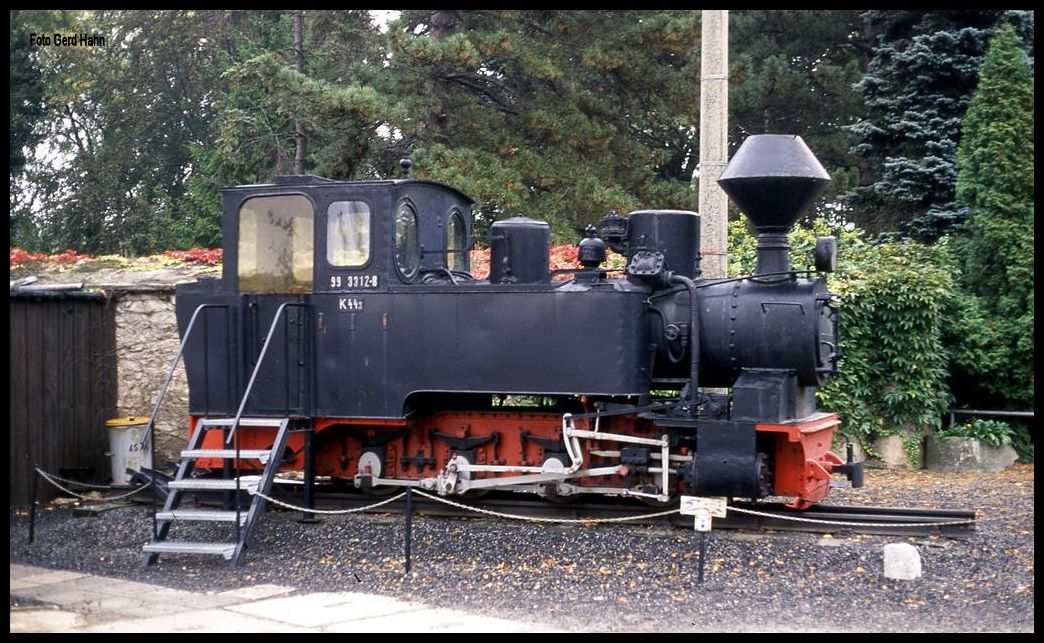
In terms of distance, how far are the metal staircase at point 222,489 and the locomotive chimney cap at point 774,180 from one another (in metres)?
4.20

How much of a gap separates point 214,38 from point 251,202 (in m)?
20.5

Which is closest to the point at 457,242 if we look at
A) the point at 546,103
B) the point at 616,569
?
the point at 616,569

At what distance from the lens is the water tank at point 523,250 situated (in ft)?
31.7

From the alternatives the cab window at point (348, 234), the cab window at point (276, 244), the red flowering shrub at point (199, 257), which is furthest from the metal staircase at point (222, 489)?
the red flowering shrub at point (199, 257)

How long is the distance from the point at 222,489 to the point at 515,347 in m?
2.60

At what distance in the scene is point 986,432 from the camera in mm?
13766

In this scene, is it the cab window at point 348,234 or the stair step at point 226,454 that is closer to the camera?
the stair step at point 226,454

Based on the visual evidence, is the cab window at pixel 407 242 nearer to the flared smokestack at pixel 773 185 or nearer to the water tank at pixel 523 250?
the water tank at pixel 523 250

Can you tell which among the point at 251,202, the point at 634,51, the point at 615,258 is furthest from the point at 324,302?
the point at 634,51

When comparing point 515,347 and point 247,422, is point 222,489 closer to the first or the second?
point 247,422

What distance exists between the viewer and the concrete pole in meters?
9.84

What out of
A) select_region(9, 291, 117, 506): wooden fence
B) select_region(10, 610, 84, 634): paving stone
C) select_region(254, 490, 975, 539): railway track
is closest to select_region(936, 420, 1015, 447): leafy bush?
select_region(254, 490, 975, 539): railway track

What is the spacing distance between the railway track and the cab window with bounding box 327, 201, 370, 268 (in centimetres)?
221

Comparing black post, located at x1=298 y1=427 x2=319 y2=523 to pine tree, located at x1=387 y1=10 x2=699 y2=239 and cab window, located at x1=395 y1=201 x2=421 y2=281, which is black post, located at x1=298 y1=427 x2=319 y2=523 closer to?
cab window, located at x1=395 y1=201 x2=421 y2=281
